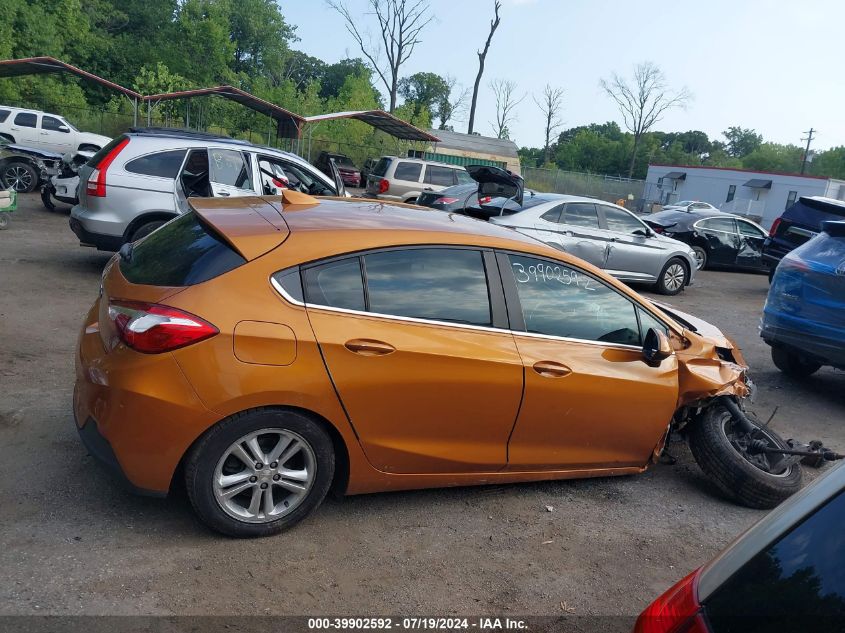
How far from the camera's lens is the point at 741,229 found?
56.6 feet

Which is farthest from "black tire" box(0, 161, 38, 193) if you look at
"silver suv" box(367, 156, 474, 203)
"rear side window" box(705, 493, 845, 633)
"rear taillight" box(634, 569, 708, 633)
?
"rear side window" box(705, 493, 845, 633)

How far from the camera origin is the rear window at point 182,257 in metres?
3.52

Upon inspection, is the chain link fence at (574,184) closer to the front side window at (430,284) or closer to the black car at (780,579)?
the front side window at (430,284)

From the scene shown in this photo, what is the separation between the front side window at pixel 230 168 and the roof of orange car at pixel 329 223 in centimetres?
516

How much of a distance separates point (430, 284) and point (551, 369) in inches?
32.8

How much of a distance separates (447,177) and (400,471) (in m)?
18.3

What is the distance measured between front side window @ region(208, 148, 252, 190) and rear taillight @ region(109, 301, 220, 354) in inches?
248

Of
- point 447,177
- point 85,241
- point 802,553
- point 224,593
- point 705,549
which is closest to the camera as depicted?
point 802,553

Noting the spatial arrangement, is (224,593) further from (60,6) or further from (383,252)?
(60,6)

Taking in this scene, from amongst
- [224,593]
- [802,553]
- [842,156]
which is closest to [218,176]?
[224,593]

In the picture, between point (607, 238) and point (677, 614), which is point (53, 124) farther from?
point (677, 614)

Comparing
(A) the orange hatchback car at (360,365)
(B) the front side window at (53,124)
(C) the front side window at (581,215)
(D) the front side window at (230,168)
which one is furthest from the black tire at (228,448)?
(B) the front side window at (53,124)

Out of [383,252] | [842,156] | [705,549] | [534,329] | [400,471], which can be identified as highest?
[842,156]

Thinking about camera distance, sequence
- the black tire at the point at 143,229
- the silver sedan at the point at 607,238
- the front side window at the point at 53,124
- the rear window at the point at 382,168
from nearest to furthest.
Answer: the black tire at the point at 143,229, the silver sedan at the point at 607,238, the rear window at the point at 382,168, the front side window at the point at 53,124
